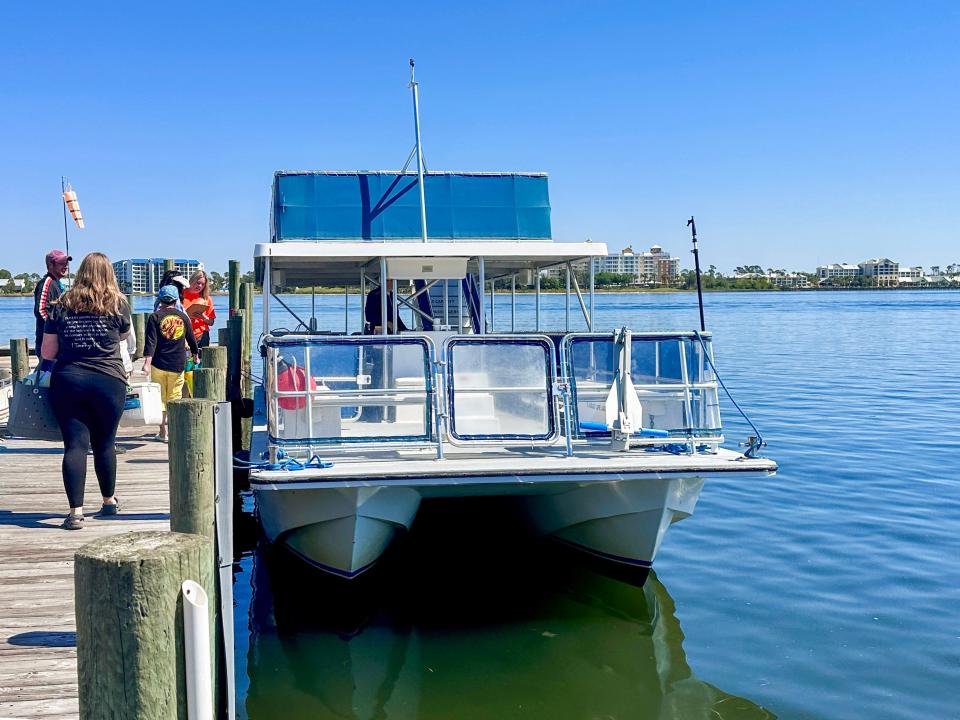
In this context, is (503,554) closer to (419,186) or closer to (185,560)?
(419,186)

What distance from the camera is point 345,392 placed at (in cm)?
715

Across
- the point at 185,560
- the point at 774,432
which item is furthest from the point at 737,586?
the point at 774,432

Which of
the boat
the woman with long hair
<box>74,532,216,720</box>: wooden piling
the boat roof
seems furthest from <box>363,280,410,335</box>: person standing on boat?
<box>74,532,216,720</box>: wooden piling

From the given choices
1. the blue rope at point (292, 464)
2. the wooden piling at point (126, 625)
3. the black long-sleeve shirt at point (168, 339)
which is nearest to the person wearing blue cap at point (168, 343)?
the black long-sleeve shirt at point (168, 339)

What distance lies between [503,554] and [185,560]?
22.6 ft

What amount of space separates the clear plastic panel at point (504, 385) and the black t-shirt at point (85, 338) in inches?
97.5

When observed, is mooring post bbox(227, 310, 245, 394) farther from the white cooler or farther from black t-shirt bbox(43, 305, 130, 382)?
black t-shirt bbox(43, 305, 130, 382)

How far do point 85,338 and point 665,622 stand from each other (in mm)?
5259

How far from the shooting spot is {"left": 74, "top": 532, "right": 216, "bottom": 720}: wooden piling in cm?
317

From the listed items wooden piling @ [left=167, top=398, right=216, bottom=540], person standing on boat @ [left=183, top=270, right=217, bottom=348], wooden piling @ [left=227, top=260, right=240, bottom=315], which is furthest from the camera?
wooden piling @ [left=227, top=260, right=240, bottom=315]

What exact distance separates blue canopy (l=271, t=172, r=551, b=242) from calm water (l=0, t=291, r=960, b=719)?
3.16 m

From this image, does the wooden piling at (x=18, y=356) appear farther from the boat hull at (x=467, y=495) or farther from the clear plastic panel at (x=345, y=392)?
the clear plastic panel at (x=345, y=392)

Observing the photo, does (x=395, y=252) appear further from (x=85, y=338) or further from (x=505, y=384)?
(x=85, y=338)

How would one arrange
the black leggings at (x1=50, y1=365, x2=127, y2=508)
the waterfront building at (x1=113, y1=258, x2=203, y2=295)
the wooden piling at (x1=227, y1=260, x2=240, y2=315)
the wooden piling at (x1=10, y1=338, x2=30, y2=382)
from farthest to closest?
the waterfront building at (x1=113, y1=258, x2=203, y2=295), the wooden piling at (x1=227, y1=260, x2=240, y2=315), the wooden piling at (x1=10, y1=338, x2=30, y2=382), the black leggings at (x1=50, y1=365, x2=127, y2=508)
